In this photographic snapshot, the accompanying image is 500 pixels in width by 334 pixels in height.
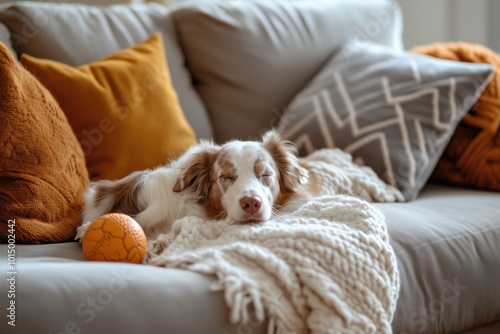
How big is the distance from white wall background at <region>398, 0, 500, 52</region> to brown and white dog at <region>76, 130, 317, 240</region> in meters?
2.41

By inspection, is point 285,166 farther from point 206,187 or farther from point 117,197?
point 117,197

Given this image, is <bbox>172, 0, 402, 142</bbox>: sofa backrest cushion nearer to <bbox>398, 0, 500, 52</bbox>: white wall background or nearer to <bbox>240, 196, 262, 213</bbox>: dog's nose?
<bbox>240, 196, 262, 213</bbox>: dog's nose

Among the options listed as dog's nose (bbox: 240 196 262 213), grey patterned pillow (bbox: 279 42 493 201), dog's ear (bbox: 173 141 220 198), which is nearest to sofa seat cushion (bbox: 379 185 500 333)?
grey patterned pillow (bbox: 279 42 493 201)

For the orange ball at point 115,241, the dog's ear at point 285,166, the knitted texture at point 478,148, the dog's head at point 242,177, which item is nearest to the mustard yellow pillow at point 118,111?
the dog's head at point 242,177

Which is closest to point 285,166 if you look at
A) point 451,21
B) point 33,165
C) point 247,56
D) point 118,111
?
point 118,111

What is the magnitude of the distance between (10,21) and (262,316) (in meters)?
1.55

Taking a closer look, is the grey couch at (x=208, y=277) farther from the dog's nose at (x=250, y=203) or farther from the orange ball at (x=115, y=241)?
the dog's nose at (x=250, y=203)

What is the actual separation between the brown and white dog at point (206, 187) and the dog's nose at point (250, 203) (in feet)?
0.11

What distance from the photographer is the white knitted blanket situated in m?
1.45

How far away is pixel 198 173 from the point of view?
6.17 feet

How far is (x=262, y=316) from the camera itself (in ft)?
4.71

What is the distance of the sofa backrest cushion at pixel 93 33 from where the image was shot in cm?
230

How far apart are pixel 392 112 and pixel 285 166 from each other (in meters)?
0.65

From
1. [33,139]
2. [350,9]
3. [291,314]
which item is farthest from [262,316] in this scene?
[350,9]
